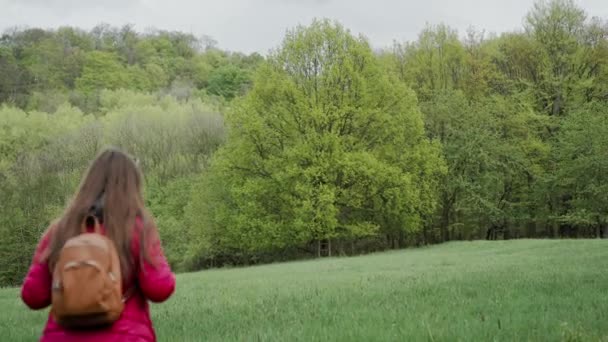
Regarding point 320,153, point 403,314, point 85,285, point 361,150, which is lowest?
point 403,314

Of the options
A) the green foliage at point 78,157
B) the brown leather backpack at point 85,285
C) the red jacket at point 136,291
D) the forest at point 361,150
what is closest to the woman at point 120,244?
the red jacket at point 136,291

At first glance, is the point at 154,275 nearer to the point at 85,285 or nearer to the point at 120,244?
the point at 120,244

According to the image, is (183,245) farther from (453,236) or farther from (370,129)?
(453,236)

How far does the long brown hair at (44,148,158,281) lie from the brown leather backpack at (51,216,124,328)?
207mm

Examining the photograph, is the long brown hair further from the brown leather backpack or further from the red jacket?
the brown leather backpack

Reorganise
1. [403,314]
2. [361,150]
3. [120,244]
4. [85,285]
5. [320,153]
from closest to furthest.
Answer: [85,285] < [120,244] < [403,314] < [320,153] < [361,150]

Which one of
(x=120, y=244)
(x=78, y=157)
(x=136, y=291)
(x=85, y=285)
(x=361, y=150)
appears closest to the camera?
(x=85, y=285)

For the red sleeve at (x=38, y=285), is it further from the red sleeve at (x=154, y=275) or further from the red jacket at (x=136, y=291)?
the red sleeve at (x=154, y=275)

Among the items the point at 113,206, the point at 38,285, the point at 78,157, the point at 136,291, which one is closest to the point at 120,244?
the point at 113,206

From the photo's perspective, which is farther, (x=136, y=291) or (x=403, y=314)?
(x=403, y=314)

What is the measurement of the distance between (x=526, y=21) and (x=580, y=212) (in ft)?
60.2

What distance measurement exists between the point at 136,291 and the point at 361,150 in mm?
35026

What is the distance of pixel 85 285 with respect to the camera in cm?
353

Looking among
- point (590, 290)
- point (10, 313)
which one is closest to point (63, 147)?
point (10, 313)
